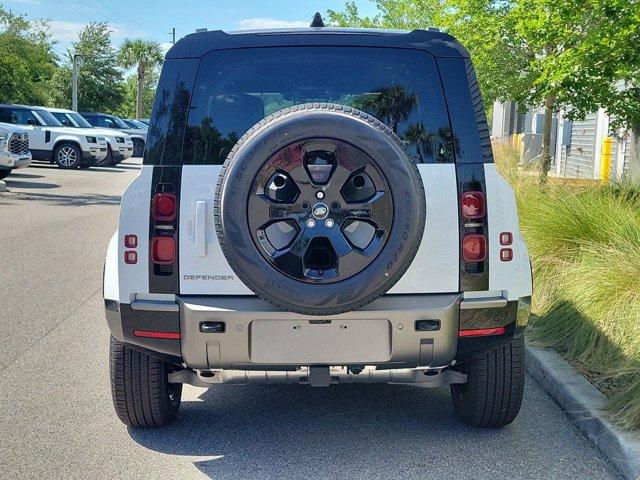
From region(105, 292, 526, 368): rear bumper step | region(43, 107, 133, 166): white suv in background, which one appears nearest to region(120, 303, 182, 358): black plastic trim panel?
region(105, 292, 526, 368): rear bumper step

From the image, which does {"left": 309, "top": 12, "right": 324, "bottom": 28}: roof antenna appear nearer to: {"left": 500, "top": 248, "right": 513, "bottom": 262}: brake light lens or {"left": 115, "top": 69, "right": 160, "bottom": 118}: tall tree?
{"left": 500, "top": 248, "right": 513, "bottom": 262}: brake light lens

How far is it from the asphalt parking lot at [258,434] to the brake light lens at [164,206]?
1187 millimetres

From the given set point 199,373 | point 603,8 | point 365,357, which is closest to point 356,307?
point 365,357

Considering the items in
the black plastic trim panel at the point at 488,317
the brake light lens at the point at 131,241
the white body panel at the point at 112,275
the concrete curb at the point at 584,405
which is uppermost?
the brake light lens at the point at 131,241

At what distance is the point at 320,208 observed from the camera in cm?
359

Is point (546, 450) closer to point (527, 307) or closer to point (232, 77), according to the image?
point (527, 307)

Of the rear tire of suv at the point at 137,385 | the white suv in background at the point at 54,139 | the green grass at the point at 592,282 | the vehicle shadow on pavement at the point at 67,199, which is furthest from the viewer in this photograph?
the white suv in background at the point at 54,139

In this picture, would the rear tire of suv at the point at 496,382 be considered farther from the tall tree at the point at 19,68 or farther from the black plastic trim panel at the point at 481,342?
the tall tree at the point at 19,68

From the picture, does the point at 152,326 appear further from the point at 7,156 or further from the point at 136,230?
the point at 7,156

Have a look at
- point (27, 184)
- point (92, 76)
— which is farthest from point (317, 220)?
point (92, 76)

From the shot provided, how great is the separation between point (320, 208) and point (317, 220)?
0.17ft

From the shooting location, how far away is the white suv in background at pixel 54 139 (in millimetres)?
25234

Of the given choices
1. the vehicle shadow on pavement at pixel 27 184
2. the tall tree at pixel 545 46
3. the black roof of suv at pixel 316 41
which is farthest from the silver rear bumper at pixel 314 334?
the vehicle shadow on pavement at pixel 27 184

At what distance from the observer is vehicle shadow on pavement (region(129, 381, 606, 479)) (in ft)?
13.3
